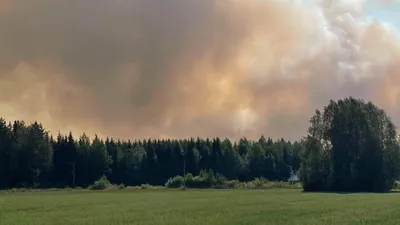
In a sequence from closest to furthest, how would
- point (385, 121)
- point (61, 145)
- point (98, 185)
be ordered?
point (385, 121) → point (98, 185) → point (61, 145)

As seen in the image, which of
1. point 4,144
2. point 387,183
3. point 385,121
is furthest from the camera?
point 4,144

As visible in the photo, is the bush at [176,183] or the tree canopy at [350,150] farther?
the bush at [176,183]

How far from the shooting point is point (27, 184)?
16988 cm

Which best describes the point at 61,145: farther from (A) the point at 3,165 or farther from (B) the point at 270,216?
(B) the point at 270,216

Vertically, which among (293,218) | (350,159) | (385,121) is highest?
(385,121)

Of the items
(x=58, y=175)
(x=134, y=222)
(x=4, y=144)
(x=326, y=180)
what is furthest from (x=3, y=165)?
(x=134, y=222)

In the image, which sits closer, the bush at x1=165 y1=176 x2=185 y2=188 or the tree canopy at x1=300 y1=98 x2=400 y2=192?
the tree canopy at x1=300 y1=98 x2=400 y2=192

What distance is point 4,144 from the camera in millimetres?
174125

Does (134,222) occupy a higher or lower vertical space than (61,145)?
lower

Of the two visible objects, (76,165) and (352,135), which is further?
(76,165)

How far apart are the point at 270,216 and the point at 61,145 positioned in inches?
5941

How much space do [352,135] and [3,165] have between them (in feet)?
327

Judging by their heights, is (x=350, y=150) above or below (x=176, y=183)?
above

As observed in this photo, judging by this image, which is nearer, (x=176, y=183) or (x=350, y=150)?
(x=350, y=150)
